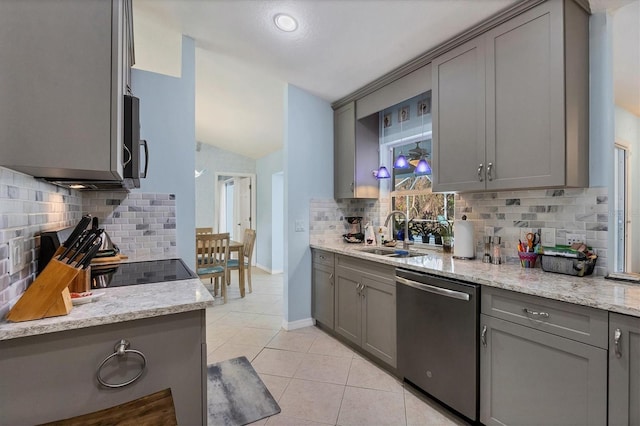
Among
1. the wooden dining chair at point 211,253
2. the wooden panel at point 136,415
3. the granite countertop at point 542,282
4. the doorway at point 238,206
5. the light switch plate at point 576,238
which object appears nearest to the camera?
the wooden panel at point 136,415

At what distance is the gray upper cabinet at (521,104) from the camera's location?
5.45ft

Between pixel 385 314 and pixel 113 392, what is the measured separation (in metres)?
1.82

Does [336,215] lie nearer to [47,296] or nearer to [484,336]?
[484,336]

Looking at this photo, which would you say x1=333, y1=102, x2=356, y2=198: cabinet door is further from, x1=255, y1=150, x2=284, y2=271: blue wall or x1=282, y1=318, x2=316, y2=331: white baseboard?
x1=255, y1=150, x2=284, y2=271: blue wall

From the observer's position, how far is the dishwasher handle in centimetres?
175

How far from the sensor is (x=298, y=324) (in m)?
3.31

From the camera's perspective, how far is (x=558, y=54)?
5.44 ft

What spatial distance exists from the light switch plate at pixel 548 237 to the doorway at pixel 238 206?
5679 mm

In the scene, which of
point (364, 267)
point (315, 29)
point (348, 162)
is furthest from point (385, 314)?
point (315, 29)

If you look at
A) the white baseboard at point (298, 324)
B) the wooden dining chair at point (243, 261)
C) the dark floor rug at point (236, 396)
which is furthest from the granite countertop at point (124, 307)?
the wooden dining chair at point (243, 261)

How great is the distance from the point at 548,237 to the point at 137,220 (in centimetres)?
294

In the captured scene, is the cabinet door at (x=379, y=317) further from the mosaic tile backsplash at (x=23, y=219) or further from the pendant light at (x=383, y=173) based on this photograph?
the mosaic tile backsplash at (x=23, y=219)

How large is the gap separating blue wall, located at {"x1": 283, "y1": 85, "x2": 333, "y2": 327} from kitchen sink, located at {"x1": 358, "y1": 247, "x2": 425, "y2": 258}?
77 centimetres

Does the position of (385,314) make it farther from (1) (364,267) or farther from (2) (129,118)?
(2) (129,118)
